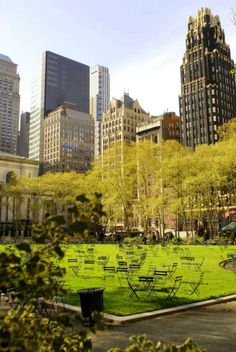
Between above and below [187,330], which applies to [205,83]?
above

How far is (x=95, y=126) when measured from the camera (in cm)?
19975

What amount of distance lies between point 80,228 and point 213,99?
12989 cm

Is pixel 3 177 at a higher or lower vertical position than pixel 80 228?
higher

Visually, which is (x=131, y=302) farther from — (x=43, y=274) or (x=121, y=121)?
(x=121, y=121)

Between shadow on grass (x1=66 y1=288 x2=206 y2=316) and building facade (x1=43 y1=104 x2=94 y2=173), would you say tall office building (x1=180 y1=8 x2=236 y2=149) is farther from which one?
shadow on grass (x1=66 y1=288 x2=206 y2=316)

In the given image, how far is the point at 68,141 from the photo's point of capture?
175500 millimetres

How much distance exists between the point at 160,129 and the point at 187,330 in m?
122

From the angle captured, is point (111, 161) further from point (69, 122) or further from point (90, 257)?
point (69, 122)

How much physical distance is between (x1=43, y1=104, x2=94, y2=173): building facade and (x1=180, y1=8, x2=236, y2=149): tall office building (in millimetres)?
58380

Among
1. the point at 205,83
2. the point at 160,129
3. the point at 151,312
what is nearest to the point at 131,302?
the point at 151,312

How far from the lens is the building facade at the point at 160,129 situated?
130250 millimetres

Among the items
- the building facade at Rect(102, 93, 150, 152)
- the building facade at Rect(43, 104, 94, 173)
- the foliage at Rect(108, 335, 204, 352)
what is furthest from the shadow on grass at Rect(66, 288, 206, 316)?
the building facade at Rect(43, 104, 94, 173)

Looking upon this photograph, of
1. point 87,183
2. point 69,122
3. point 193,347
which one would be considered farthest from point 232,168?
point 69,122

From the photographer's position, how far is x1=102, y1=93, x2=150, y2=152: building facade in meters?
146
